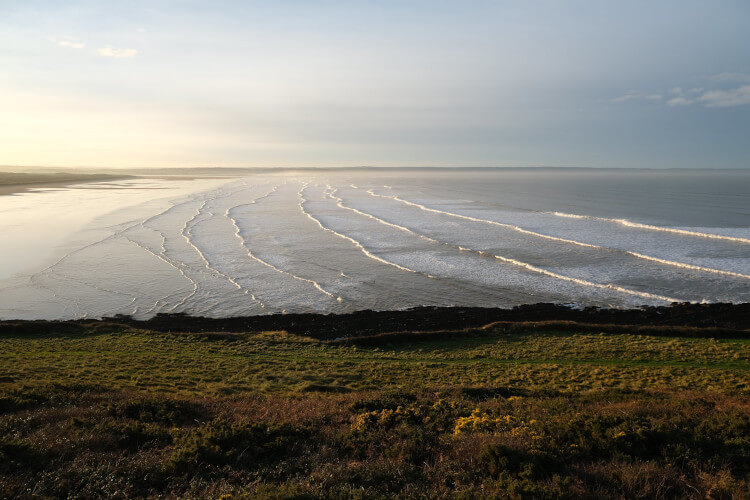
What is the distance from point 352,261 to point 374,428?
30.8m

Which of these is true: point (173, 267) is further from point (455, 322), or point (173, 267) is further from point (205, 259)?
point (455, 322)

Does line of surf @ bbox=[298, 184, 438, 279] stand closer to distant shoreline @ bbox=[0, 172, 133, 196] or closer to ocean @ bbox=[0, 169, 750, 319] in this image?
ocean @ bbox=[0, 169, 750, 319]

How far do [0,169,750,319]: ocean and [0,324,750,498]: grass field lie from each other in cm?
1063

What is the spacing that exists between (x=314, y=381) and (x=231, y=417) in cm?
615

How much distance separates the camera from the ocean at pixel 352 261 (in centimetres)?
2986

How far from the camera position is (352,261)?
40.8m

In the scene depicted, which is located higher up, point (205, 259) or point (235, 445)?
point (235, 445)

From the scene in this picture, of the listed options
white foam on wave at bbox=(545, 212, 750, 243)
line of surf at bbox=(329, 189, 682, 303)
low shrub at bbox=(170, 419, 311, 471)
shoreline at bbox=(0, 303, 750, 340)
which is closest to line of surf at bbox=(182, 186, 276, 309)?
shoreline at bbox=(0, 303, 750, 340)

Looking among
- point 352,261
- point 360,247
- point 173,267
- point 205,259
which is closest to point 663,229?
point 360,247

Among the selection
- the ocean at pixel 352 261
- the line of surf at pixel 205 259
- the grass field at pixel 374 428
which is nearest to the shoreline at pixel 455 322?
the ocean at pixel 352 261

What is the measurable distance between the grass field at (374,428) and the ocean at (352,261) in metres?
10.6

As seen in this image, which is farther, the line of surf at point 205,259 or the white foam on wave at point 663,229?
the white foam on wave at point 663,229

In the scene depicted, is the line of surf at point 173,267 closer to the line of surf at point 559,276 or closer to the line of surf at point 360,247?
the line of surf at point 360,247

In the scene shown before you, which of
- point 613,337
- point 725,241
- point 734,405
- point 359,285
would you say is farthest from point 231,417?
point 725,241
